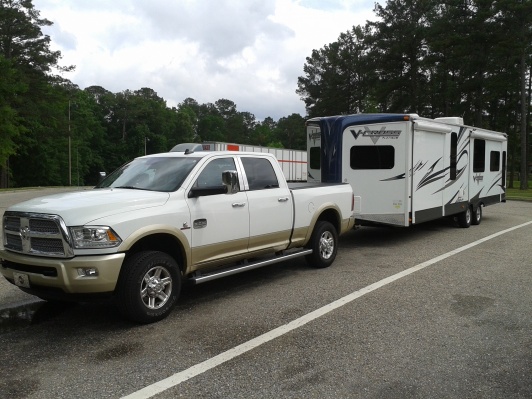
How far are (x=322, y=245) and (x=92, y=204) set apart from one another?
4242 millimetres

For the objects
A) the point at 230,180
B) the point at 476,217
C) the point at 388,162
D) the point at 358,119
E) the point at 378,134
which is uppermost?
the point at 358,119

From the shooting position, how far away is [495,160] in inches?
609

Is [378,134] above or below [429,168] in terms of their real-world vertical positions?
above

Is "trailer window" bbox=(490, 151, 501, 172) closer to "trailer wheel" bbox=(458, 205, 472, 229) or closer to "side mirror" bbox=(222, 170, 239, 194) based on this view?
"trailer wheel" bbox=(458, 205, 472, 229)

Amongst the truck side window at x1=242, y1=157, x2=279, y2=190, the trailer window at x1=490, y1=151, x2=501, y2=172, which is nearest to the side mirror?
the truck side window at x1=242, y1=157, x2=279, y2=190

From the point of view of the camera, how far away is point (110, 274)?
190 inches

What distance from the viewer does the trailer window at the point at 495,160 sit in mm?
15117

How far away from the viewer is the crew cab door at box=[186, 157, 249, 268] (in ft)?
19.0

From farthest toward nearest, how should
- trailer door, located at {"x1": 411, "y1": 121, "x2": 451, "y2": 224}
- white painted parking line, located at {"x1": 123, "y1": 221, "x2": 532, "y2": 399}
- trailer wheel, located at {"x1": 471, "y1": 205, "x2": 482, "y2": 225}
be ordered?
trailer wheel, located at {"x1": 471, "y1": 205, "x2": 482, "y2": 225} < trailer door, located at {"x1": 411, "y1": 121, "x2": 451, "y2": 224} < white painted parking line, located at {"x1": 123, "y1": 221, "x2": 532, "y2": 399}

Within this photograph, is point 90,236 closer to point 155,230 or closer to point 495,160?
point 155,230

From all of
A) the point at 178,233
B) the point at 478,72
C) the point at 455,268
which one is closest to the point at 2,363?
the point at 178,233

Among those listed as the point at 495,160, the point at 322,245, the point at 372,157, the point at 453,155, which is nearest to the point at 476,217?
the point at 495,160

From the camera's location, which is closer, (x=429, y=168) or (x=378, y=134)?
(x=378, y=134)

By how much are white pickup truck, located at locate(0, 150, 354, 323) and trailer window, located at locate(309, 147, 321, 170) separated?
158 inches
